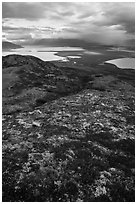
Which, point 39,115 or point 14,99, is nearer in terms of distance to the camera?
point 39,115

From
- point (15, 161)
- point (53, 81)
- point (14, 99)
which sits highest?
point (53, 81)

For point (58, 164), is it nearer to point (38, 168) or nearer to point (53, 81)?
point (38, 168)

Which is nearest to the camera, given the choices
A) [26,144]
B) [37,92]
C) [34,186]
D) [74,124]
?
[34,186]

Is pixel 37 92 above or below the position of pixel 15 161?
above

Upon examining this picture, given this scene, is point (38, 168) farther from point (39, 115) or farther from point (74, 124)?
point (39, 115)

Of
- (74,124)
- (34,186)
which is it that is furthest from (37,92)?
(34,186)

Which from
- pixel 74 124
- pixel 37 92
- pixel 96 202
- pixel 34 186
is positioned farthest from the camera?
pixel 37 92

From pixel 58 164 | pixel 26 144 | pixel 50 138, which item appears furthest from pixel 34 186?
pixel 50 138

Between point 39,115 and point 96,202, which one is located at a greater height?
point 39,115

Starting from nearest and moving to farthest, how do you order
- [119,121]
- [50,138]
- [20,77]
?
[50,138] < [119,121] < [20,77]
